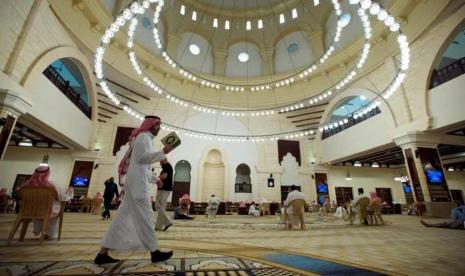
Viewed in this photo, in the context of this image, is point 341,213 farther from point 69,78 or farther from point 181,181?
point 69,78

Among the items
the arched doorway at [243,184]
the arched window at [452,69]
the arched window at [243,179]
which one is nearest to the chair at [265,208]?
the arched doorway at [243,184]

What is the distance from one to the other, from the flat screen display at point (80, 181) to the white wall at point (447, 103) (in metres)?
15.6

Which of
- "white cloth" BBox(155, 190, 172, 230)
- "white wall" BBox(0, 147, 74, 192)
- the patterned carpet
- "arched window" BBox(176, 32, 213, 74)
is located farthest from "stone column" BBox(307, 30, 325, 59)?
"white wall" BBox(0, 147, 74, 192)

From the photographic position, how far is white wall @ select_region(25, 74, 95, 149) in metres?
6.95

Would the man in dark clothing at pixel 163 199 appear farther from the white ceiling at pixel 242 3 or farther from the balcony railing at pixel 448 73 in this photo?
the white ceiling at pixel 242 3

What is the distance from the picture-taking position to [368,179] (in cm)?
1608

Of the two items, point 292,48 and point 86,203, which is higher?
point 292,48

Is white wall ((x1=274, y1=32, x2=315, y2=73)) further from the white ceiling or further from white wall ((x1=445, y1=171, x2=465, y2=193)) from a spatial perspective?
white wall ((x1=445, y1=171, x2=465, y2=193))

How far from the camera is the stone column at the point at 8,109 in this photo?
5.30 metres

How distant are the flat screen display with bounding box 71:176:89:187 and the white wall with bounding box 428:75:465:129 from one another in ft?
51.2

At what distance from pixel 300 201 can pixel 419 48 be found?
27.3 ft

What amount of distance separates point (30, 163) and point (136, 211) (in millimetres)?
14054

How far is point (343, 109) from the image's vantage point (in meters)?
15.6

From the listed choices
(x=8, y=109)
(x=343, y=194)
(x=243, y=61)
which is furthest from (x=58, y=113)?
(x=343, y=194)
